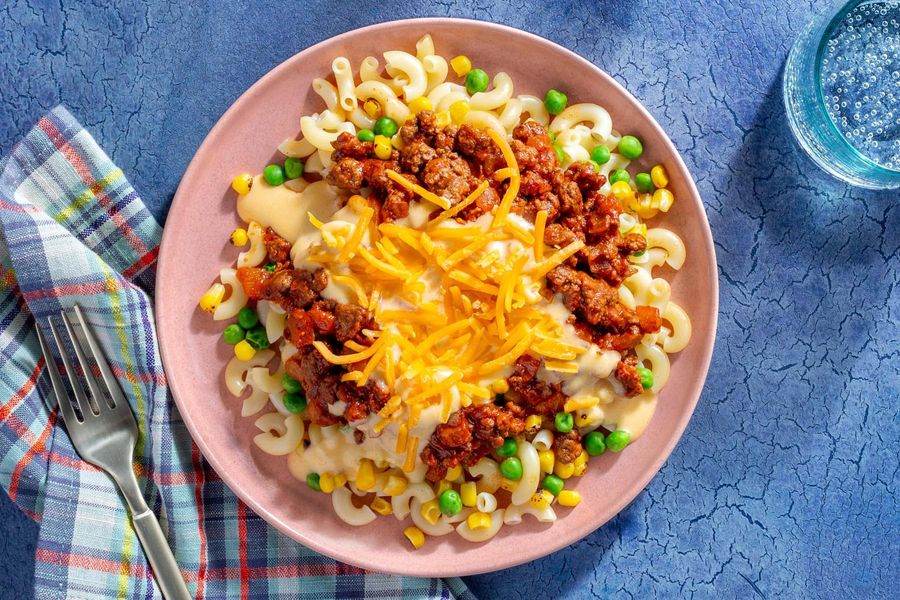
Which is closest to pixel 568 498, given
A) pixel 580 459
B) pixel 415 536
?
pixel 580 459

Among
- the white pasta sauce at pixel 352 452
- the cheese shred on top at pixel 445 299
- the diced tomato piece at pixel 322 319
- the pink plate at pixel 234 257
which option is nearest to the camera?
the cheese shred on top at pixel 445 299

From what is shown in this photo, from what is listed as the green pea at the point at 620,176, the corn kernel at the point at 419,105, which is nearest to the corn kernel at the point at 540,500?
the green pea at the point at 620,176

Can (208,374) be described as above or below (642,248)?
below

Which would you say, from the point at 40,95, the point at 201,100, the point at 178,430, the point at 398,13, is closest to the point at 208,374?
the point at 178,430

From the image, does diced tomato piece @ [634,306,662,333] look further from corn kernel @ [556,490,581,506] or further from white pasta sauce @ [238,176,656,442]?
corn kernel @ [556,490,581,506]

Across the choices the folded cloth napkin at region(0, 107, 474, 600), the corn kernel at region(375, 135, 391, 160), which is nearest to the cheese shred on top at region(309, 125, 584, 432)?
the corn kernel at region(375, 135, 391, 160)

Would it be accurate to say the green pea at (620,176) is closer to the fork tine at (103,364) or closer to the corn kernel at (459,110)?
the corn kernel at (459,110)

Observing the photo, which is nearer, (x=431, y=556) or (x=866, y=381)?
(x=431, y=556)

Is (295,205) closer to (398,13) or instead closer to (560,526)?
(398,13)
